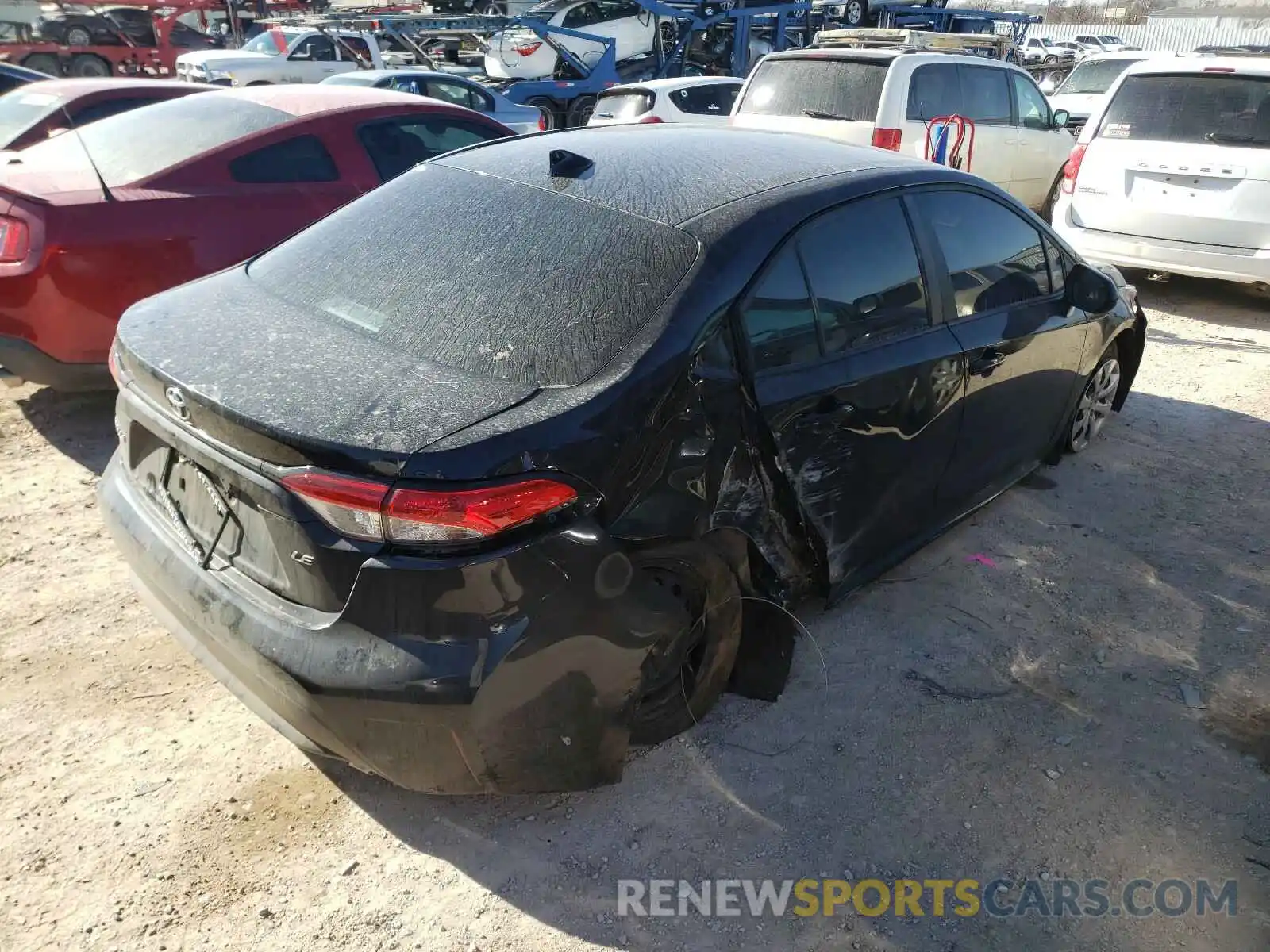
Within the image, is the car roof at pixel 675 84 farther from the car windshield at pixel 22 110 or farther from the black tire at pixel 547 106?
the car windshield at pixel 22 110

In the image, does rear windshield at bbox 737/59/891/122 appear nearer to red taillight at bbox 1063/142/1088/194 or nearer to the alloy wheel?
red taillight at bbox 1063/142/1088/194

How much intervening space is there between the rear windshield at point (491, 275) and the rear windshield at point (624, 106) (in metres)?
9.01

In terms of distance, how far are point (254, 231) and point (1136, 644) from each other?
14.5 feet

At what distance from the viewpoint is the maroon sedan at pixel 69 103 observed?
673 cm

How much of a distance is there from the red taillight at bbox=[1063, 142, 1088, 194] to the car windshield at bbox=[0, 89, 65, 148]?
780 cm

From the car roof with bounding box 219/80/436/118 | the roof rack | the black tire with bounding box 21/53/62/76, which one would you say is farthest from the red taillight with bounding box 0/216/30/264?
the black tire with bounding box 21/53/62/76

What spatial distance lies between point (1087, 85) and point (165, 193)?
16068mm

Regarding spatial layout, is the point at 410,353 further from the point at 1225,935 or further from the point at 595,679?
the point at 1225,935

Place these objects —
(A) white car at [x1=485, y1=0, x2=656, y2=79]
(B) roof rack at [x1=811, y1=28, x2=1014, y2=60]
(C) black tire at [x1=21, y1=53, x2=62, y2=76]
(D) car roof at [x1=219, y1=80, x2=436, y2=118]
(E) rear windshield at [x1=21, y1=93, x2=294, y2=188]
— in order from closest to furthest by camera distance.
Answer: (E) rear windshield at [x1=21, y1=93, x2=294, y2=188]
(D) car roof at [x1=219, y1=80, x2=436, y2=118]
(B) roof rack at [x1=811, y1=28, x2=1014, y2=60]
(A) white car at [x1=485, y1=0, x2=656, y2=79]
(C) black tire at [x1=21, y1=53, x2=62, y2=76]

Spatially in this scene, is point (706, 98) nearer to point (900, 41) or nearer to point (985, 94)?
point (900, 41)

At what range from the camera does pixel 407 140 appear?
5.64 meters

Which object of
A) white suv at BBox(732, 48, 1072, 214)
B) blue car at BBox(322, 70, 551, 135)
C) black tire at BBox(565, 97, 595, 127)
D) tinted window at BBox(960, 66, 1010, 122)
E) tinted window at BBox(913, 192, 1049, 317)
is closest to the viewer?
tinted window at BBox(913, 192, 1049, 317)

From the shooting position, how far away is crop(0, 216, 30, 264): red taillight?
13.9 ft

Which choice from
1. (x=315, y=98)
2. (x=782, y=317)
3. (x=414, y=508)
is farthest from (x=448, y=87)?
(x=414, y=508)
